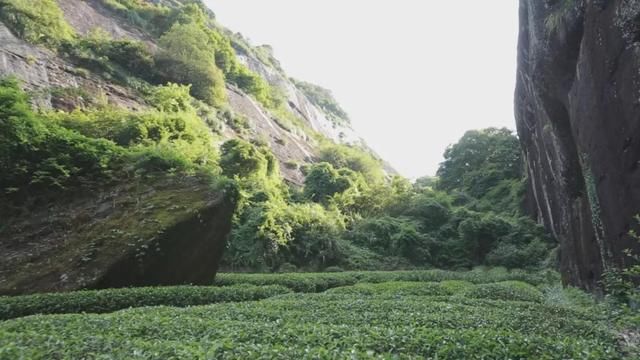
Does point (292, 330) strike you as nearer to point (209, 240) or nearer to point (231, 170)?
point (209, 240)

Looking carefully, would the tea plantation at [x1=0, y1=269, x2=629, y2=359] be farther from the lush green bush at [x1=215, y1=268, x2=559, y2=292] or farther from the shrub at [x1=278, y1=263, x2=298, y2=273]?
the shrub at [x1=278, y1=263, x2=298, y2=273]

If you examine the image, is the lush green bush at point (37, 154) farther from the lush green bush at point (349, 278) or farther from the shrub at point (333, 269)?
the shrub at point (333, 269)

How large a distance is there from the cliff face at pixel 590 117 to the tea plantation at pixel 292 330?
279 cm

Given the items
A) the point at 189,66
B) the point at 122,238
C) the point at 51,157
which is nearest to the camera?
the point at 122,238

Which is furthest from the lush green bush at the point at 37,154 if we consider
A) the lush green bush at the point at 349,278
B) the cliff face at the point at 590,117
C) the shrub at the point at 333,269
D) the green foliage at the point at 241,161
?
the cliff face at the point at 590,117

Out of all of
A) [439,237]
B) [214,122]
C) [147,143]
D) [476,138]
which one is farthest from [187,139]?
[476,138]

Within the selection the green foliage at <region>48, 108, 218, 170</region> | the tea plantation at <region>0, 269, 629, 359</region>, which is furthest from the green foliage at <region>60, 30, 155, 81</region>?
the tea plantation at <region>0, 269, 629, 359</region>

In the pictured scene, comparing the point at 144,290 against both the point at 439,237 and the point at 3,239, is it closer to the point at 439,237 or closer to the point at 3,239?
the point at 3,239

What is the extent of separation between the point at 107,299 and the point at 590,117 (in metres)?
11.6

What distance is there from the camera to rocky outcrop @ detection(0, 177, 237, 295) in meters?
11.0

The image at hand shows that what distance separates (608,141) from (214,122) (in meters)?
26.2

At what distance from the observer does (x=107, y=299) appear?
9.60m

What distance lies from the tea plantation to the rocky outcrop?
1646 mm

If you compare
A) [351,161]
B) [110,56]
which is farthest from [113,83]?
[351,161]
